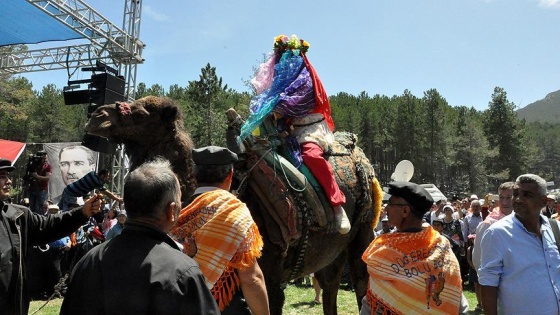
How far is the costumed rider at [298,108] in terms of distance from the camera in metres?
4.86

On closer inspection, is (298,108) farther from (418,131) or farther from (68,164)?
(418,131)

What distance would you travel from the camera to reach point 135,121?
349 centimetres

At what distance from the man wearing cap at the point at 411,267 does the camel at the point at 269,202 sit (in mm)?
1369

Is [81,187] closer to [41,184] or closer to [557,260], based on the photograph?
[557,260]

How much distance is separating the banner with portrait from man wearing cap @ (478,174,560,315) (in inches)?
653

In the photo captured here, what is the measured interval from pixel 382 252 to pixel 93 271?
1.76 m

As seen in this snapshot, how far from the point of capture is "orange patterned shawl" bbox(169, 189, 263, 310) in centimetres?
255

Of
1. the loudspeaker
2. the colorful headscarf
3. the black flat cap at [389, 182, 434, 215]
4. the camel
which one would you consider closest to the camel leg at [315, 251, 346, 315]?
the camel

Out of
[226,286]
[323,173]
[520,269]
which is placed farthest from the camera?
[323,173]

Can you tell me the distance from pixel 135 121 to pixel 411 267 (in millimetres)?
2163

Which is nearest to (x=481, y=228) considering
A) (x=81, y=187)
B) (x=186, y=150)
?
(x=186, y=150)

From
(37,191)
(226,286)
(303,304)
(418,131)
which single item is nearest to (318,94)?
(226,286)

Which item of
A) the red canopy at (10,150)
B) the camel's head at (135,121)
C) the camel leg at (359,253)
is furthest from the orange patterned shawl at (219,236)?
the red canopy at (10,150)

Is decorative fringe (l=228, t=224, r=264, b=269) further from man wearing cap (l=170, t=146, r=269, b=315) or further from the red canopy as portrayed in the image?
the red canopy
